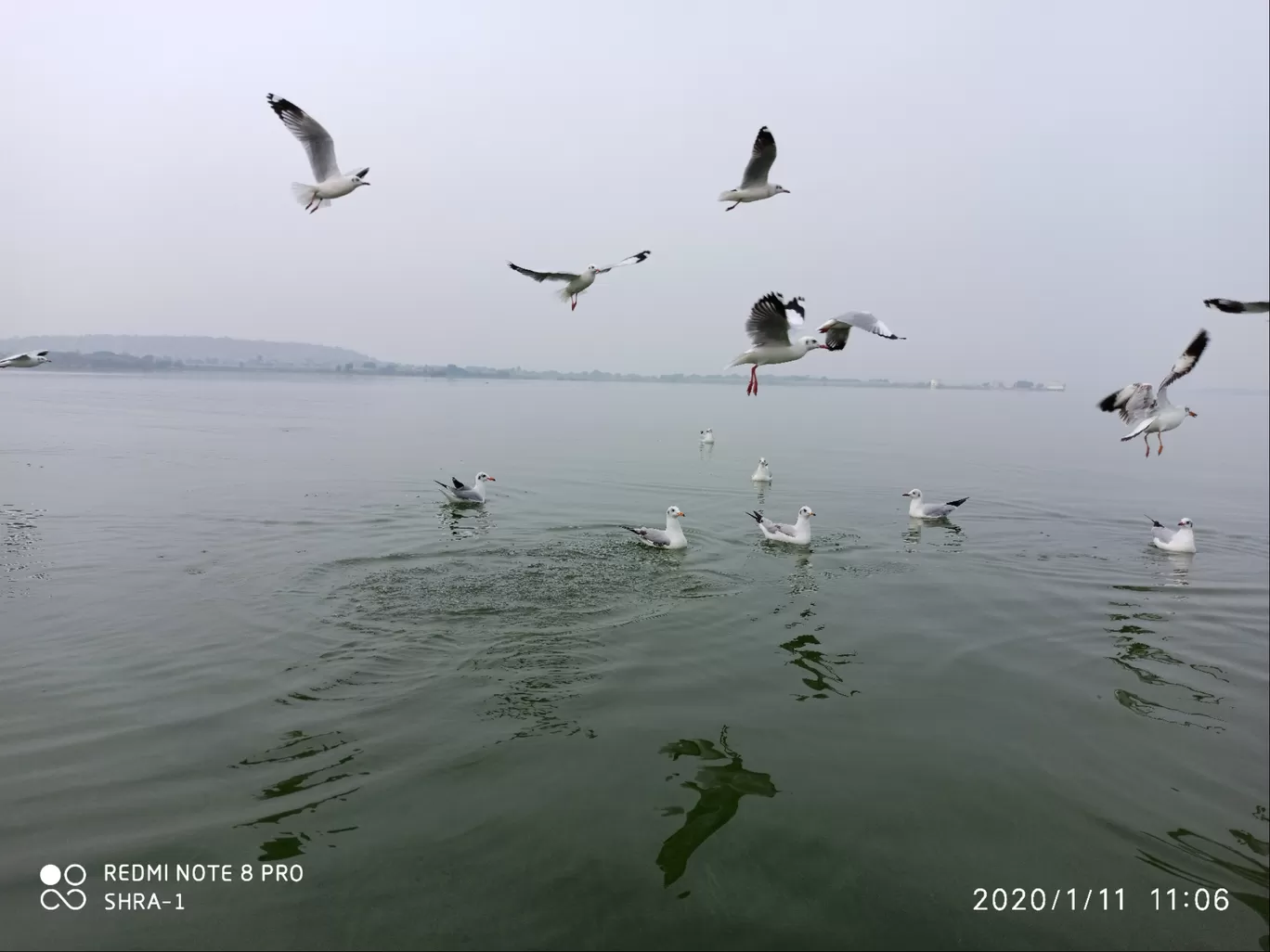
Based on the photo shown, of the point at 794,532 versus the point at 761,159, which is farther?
the point at 794,532

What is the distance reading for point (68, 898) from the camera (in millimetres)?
5137

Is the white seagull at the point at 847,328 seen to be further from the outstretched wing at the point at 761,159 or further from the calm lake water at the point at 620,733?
the calm lake water at the point at 620,733

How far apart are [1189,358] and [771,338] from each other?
5.66 metres

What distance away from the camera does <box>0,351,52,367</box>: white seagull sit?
1857cm

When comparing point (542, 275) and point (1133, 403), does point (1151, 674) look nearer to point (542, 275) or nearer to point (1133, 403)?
point (1133, 403)

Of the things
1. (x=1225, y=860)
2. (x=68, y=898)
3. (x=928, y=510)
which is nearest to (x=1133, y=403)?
(x=928, y=510)

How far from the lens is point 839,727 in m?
7.82

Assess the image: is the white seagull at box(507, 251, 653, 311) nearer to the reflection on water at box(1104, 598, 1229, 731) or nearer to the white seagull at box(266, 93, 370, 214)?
the white seagull at box(266, 93, 370, 214)

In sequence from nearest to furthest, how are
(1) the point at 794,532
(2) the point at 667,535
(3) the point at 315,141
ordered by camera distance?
(3) the point at 315,141 < (2) the point at 667,535 < (1) the point at 794,532

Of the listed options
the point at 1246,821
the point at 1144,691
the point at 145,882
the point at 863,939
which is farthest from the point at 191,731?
the point at 1144,691

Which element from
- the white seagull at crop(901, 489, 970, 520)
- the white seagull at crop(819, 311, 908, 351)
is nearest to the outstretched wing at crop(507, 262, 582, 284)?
the white seagull at crop(819, 311, 908, 351)

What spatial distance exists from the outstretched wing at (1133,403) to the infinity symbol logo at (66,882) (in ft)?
45.6

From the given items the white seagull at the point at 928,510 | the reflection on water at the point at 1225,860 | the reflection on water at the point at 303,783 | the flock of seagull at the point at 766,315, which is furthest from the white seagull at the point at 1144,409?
the reflection on water at the point at 303,783

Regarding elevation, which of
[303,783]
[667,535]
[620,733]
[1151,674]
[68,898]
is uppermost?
[667,535]
